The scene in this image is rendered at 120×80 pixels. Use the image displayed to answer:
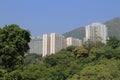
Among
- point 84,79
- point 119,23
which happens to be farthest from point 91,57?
point 119,23

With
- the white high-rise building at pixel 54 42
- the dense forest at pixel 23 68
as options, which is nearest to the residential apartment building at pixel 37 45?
the white high-rise building at pixel 54 42

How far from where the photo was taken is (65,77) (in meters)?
19.3

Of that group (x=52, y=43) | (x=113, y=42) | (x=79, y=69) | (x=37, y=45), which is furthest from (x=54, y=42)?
(x=79, y=69)

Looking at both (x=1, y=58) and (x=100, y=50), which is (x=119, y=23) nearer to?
(x=100, y=50)

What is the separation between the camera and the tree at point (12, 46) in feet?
57.4

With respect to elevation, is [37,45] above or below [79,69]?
above

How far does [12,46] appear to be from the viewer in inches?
694

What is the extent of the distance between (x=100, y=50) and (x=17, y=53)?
25.2 ft

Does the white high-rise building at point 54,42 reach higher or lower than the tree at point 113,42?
higher

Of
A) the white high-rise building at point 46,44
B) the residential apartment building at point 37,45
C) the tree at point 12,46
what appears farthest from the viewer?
the residential apartment building at point 37,45

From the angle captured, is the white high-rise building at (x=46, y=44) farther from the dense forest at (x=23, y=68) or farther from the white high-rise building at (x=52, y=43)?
the dense forest at (x=23, y=68)

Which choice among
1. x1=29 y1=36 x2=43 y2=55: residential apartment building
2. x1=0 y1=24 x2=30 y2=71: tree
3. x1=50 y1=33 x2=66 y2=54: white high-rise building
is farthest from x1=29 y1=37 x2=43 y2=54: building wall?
x1=0 y1=24 x2=30 y2=71: tree

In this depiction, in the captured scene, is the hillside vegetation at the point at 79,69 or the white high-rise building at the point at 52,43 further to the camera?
the white high-rise building at the point at 52,43

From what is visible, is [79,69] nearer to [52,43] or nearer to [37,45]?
[52,43]
